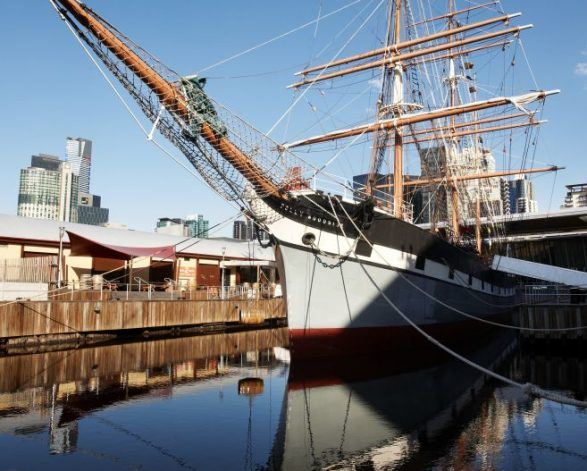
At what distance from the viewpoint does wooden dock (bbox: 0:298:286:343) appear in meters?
17.7

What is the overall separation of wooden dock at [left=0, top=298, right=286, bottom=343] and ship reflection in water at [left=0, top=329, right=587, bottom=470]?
6.45 ft

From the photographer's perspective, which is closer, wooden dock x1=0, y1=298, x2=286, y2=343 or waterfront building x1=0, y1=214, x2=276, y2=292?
wooden dock x1=0, y1=298, x2=286, y2=343

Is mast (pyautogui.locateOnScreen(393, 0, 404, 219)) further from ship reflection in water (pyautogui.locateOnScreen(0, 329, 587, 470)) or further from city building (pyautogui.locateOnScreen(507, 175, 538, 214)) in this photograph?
city building (pyautogui.locateOnScreen(507, 175, 538, 214))

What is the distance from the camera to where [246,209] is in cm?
1533

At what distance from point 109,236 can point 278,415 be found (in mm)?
25412

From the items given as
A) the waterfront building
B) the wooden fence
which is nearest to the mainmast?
the waterfront building

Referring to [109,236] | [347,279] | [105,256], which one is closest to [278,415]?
[347,279]

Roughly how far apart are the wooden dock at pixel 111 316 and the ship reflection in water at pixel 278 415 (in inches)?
77.4

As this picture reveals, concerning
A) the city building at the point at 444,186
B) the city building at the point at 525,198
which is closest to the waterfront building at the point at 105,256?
the city building at the point at 444,186

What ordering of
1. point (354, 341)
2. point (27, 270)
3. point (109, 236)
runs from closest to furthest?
point (354, 341), point (27, 270), point (109, 236)

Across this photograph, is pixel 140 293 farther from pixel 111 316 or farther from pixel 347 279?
pixel 347 279

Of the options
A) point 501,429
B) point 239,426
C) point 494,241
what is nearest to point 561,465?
point 501,429

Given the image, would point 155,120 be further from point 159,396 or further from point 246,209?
point 159,396

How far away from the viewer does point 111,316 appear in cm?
2067
